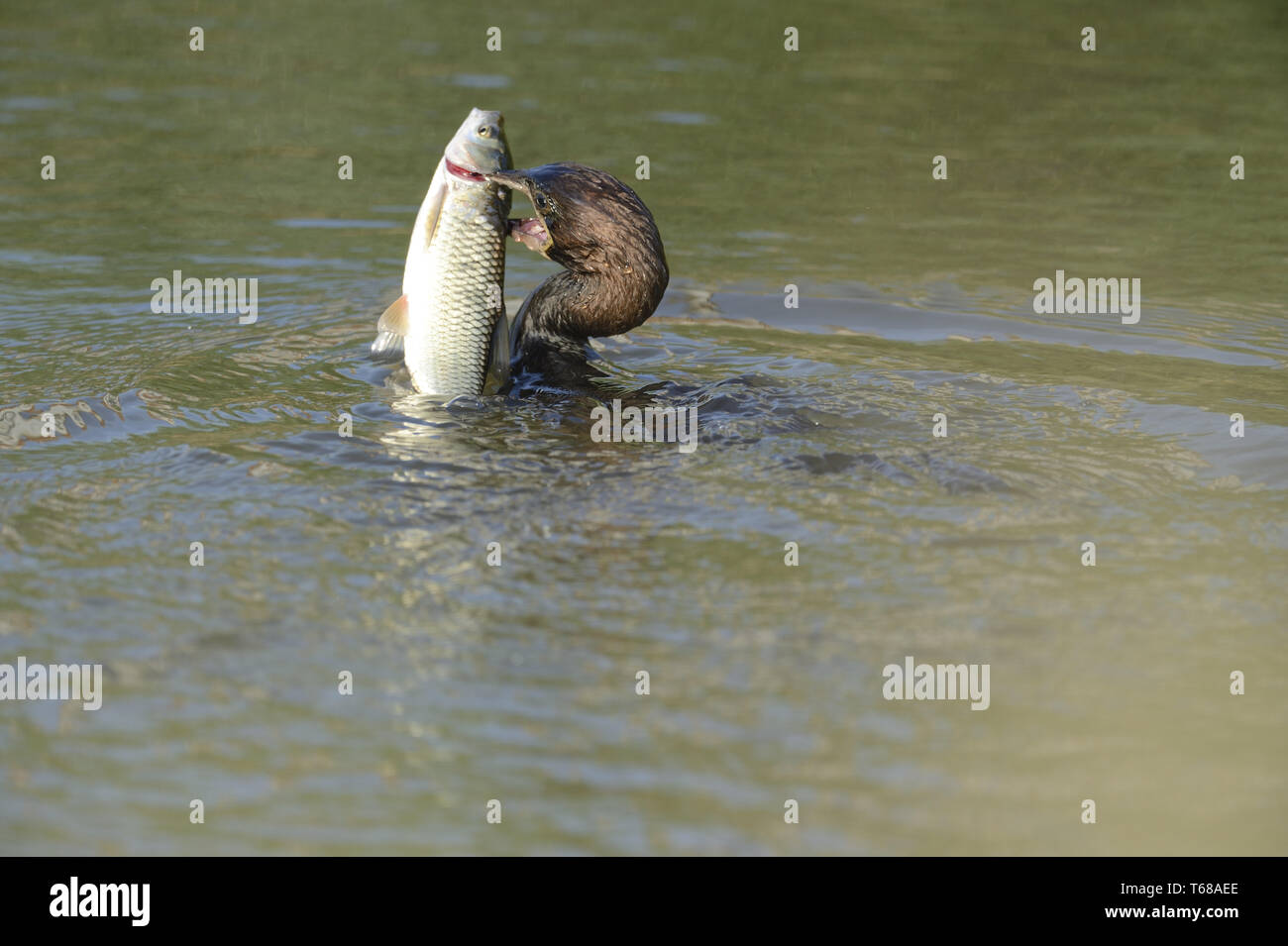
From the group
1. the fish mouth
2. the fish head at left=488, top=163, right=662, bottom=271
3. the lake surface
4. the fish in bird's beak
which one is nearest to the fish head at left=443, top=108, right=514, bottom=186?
the fish mouth

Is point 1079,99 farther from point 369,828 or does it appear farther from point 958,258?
point 369,828

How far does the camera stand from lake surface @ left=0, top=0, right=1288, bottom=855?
3.96m

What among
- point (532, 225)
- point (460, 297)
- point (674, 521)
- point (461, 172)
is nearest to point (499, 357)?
point (460, 297)

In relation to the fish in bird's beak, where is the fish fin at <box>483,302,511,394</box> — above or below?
below

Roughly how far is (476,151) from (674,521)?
181 cm

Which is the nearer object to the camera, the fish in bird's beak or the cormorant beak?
the cormorant beak

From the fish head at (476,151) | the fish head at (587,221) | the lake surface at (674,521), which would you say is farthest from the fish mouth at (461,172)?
the lake surface at (674,521)

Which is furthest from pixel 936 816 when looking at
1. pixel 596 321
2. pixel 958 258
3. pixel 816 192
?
pixel 816 192

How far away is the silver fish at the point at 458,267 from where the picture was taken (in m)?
6.20

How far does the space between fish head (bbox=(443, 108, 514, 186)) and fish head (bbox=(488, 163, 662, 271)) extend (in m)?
0.39

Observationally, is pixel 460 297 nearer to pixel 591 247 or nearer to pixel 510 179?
pixel 510 179

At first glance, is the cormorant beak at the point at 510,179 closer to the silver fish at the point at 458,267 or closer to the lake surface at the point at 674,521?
the silver fish at the point at 458,267

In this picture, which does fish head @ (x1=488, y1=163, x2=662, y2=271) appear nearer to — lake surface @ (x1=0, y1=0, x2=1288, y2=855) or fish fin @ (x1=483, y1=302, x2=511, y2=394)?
fish fin @ (x1=483, y1=302, x2=511, y2=394)

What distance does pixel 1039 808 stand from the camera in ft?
12.8
